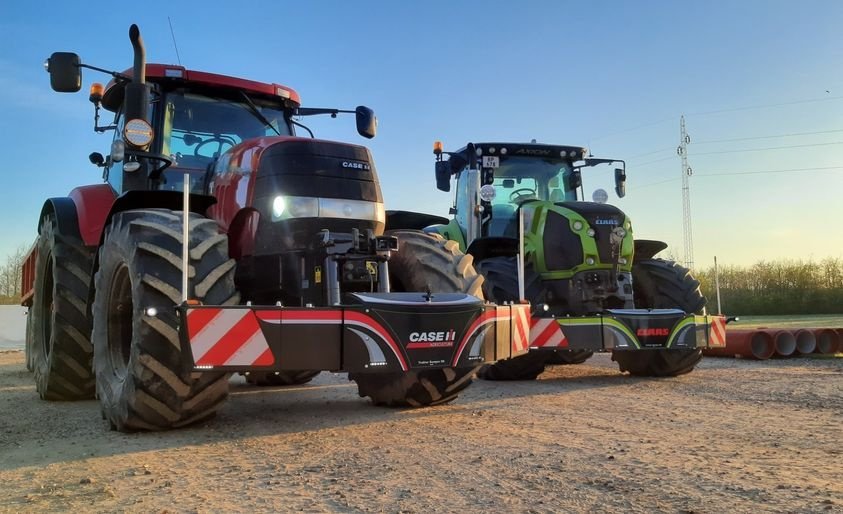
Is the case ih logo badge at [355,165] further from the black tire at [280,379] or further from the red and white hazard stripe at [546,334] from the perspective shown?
the black tire at [280,379]

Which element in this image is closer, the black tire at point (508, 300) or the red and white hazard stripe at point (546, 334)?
the red and white hazard stripe at point (546, 334)

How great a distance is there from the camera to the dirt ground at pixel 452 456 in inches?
118

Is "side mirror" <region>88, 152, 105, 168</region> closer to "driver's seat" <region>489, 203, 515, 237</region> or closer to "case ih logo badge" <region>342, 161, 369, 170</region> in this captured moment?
"case ih logo badge" <region>342, 161, 369, 170</region>

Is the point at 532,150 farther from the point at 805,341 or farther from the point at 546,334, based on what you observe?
the point at 805,341

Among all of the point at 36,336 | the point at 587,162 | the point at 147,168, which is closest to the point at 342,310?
the point at 147,168

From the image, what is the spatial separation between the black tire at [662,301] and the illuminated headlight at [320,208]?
14.6ft

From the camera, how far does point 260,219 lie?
5031mm

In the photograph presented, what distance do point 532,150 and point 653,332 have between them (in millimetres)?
3442

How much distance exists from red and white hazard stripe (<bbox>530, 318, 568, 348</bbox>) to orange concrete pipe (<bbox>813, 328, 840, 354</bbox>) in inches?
260

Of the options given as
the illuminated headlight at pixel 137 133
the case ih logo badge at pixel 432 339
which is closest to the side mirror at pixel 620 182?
the case ih logo badge at pixel 432 339

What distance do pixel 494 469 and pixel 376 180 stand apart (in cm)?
267

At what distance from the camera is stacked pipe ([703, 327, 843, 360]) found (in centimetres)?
1077

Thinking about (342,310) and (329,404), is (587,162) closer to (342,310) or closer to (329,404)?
(329,404)

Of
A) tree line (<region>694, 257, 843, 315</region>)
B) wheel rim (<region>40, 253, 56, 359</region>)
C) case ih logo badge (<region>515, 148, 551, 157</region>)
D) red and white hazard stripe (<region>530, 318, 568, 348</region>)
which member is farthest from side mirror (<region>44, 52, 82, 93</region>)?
tree line (<region>694, 257, 843, 315</region>)
